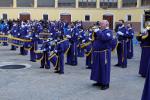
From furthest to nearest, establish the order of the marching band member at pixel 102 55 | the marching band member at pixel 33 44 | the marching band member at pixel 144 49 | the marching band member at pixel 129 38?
1. the marching band member at pixel 33 44
2. the marching band member at pixel 129 38
3. the marching band member at pixel 144 49
4. the marching band member at pixel 102 55

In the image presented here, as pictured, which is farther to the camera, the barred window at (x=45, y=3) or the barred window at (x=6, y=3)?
the barred window at (x=6, y=3)

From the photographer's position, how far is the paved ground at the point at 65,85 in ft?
36.3

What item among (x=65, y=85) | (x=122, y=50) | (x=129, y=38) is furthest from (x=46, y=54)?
(x=129, y=38)

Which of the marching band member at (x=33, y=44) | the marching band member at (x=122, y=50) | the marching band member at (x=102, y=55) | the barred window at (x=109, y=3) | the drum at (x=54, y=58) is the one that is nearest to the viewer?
the marching band member at (x=102, y=55)

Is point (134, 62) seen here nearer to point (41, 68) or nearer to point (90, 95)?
point (41, 68)

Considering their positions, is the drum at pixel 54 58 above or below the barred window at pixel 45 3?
below

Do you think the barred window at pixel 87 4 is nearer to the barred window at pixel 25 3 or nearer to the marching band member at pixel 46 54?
the barred window at pixel 25 3

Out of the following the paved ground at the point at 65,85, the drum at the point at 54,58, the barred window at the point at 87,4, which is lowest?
the paved ground at the point at 65,85

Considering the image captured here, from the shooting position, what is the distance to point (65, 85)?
41.5 feet

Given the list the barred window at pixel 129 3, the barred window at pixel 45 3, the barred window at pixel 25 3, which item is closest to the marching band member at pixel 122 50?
the barred window at pixel 129 3

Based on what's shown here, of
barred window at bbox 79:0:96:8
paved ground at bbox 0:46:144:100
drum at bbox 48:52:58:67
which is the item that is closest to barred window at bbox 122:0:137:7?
barred window at bbox 79:0:96:8

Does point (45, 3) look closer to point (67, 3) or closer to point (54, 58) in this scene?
point (67, 3)

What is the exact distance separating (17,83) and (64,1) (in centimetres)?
4762

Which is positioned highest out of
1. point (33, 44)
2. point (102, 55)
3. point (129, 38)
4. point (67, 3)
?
point (67, 3)
